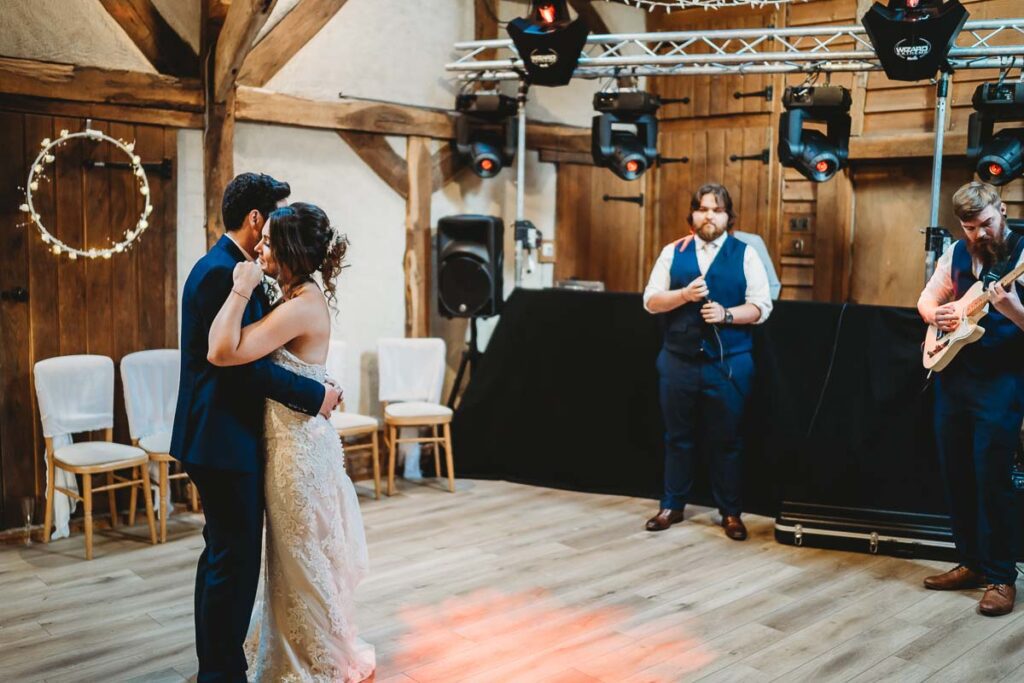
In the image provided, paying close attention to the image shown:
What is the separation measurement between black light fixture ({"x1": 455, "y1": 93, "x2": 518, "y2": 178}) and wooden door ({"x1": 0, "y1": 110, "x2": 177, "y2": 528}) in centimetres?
189

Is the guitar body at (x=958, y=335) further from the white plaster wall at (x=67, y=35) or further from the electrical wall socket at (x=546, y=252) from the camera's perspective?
the white plaster wall at (x=67, y=35)

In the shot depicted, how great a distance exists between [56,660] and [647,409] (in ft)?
10.7

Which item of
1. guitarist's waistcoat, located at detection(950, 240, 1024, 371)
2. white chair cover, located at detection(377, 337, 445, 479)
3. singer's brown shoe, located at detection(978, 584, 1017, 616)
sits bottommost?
singer's brown shoe, located at detection(978, 584, 1017, 616)

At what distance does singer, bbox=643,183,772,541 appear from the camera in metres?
4.53

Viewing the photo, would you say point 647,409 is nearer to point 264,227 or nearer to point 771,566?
point 771,566

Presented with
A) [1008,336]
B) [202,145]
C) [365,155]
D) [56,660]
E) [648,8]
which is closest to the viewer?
[56,660]

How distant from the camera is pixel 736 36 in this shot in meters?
5.55

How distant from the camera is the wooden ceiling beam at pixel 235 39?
15.2ft

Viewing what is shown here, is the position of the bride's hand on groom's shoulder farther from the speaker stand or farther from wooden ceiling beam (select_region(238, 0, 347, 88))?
the speaker stand

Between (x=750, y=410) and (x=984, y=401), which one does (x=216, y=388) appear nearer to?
(x=984, y=401)

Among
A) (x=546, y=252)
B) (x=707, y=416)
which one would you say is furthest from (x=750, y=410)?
(x=546, y=252)

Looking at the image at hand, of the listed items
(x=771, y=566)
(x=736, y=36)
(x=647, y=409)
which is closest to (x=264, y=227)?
(x=771, y=566)

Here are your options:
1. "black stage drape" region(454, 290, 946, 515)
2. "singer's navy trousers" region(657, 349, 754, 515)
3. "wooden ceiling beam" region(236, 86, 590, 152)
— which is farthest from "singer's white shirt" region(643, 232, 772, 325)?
"wooden ceiling beam" region(236, 86, 590, 152)

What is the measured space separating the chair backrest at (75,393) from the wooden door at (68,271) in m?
0.14
